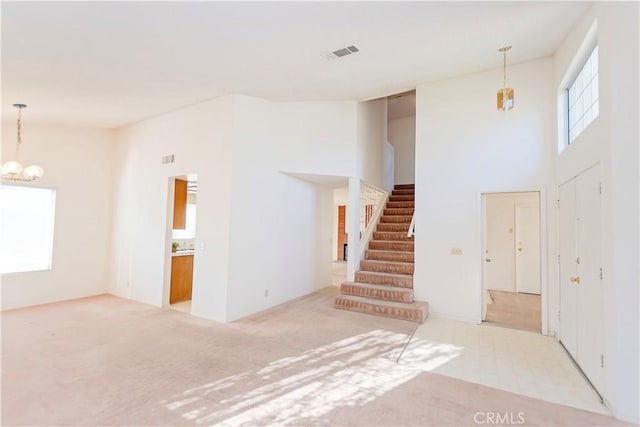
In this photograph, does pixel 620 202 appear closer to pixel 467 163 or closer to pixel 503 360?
pixel 503 360

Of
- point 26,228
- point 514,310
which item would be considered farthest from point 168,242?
point 514,310

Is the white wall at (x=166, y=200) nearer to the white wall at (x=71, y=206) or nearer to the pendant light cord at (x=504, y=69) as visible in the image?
the white wall at (x=71, y=206)

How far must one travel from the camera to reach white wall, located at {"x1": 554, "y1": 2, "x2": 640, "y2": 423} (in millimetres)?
2363

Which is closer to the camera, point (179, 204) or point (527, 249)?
point (179, 204)

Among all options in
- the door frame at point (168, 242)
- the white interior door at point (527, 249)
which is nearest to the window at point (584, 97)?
the white interior door at point (527, 249)

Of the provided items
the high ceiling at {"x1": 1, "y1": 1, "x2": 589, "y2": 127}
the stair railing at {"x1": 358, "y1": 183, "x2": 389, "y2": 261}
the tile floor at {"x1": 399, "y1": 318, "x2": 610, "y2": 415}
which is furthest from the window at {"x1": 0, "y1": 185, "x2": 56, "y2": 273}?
the tile floor at {"x1": 399, "y1": 318, "x2": 610, "y2": 415}

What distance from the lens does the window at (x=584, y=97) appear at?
328cm

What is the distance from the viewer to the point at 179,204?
5887mm

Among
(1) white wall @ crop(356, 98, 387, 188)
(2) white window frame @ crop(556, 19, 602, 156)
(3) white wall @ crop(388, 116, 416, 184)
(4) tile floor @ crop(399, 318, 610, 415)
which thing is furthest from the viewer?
(3) white wall @ crop(388, 116, 416, 184)

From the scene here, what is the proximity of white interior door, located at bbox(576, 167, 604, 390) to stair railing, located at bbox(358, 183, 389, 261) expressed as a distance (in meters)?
3.54

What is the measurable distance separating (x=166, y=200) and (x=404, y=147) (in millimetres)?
7022

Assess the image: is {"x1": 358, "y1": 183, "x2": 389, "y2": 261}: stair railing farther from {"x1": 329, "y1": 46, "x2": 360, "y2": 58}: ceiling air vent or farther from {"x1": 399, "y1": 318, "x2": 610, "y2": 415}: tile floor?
{"x1": 329, "y1": 46, "x2": 360, "y2": 58}: ceiling air vent

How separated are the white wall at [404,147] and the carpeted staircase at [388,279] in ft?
7.85

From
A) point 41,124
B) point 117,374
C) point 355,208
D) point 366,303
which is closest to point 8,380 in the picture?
point 117,374
